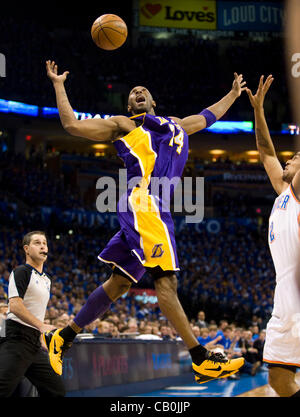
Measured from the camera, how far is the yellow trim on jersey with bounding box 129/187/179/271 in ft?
14.1

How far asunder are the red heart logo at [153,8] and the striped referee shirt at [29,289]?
3016 cm

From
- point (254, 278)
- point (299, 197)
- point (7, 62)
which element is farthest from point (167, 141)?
point (7, 62)

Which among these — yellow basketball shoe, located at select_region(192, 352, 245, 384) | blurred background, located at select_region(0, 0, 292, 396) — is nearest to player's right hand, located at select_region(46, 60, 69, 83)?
yellow basketball shoe, located at select_region(192, 352, 245, 384)

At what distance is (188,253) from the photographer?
2600 centimetres

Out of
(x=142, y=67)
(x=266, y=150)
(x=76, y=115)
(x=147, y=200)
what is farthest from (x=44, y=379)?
(x=142, y=67)

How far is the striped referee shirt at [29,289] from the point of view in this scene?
5.84 m

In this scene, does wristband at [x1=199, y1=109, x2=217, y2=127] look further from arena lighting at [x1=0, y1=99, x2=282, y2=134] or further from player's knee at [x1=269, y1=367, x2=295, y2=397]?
arena lighting at [x1=0, y1=99, x2=282, y2=134]

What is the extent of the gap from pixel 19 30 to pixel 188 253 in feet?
43.8

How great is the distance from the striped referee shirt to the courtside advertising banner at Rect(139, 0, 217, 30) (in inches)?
1176

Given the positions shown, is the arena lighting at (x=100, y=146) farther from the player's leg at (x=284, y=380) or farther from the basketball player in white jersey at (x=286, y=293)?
the player's leg at (x=284, y=380)

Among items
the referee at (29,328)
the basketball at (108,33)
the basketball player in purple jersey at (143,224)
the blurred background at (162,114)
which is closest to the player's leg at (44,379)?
the referee at (29,328)

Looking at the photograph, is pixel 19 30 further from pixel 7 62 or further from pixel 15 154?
pixel 15 154

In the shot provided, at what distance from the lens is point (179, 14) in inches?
1339

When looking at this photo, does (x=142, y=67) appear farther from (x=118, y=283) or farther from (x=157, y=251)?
(x=157, y=251)
